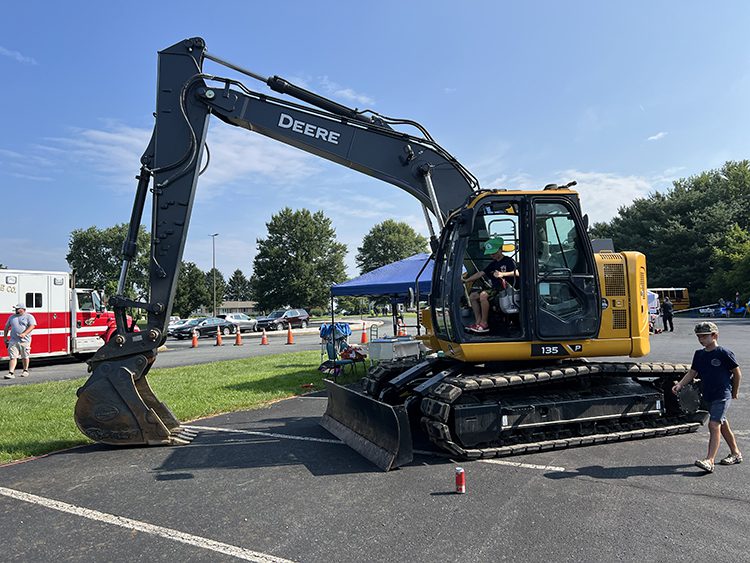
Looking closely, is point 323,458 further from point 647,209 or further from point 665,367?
point 647,209

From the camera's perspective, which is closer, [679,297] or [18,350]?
[18,350]

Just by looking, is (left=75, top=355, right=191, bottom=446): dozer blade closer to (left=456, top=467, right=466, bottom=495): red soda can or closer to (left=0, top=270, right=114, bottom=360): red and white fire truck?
(left=456, top=467, right=466, bottom=495): red soda can

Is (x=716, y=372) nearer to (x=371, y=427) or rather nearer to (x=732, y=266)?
(x=371, y=427)

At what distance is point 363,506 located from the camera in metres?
4.60

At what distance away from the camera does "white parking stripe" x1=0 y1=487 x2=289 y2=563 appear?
3.73 meters

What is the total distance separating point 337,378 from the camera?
12.5m

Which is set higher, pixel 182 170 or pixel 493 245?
pixel 182 170

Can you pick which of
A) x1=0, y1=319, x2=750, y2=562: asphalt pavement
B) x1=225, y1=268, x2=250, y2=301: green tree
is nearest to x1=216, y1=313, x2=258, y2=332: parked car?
x1=0, y1=319, x2=750, y2=562: asphalt pavement

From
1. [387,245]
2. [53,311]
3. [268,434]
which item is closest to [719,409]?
[268,434]

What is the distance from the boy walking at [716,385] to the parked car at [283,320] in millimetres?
35264

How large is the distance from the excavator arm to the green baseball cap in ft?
2.69

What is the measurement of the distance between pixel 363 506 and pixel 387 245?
9401cm

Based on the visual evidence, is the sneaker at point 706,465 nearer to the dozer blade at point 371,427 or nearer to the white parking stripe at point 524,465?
the white parking stripe at point 524,465

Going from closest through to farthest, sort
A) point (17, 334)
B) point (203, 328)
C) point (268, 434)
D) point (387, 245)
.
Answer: point (268, 434)
point (17, 334)
point (203, 328)
point (387, 245)
